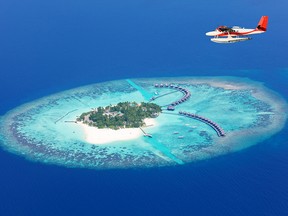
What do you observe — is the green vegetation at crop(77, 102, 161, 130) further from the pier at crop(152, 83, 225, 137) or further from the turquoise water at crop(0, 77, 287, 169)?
the pier at crop(152, 83, 225, 137)

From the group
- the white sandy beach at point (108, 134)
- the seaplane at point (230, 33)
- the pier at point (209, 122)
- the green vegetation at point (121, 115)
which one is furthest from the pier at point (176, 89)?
the seaplane at point (230, 33)

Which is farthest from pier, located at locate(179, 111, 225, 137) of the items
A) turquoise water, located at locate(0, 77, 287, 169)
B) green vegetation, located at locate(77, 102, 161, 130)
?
green vegetation, located at locate(77, 102, 161, 130)

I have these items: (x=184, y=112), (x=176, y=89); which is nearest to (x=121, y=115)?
(x=184, y=112)

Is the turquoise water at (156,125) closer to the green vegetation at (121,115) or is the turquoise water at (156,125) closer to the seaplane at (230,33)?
the green vegetation at (121,115)

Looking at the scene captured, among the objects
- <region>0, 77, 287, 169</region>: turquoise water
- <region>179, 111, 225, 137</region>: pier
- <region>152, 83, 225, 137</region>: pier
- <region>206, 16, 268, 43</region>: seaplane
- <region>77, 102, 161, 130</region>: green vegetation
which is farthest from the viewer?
<region>77, 102, 161, 130</region>: green vegetation

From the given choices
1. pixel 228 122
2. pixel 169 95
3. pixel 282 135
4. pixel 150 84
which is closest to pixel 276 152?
pixel 282 135
